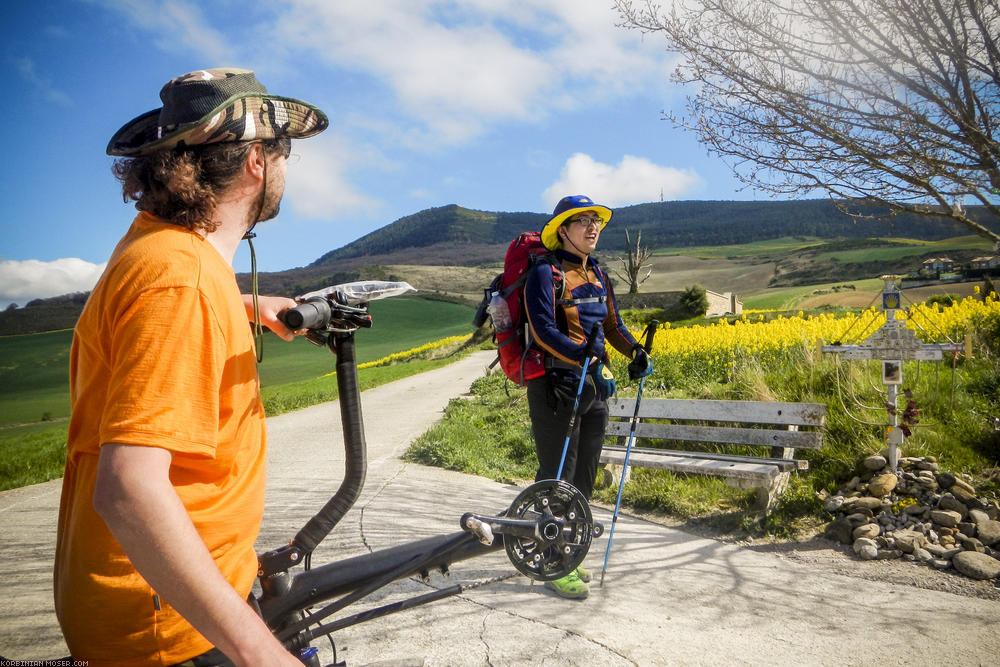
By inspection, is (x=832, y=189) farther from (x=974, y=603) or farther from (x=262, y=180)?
(x=262, y=180)

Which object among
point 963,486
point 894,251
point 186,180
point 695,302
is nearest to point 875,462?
point 963,486

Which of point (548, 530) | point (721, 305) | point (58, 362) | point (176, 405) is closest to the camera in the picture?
point (176, 405)

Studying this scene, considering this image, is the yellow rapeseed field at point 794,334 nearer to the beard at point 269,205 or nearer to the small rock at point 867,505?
the small rock at point 867,505

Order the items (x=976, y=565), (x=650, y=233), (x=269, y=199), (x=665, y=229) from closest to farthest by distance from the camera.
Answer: (x=269, y=199)
(x=976, y=565)
(x=650, y=233)
(x=665, y=229)

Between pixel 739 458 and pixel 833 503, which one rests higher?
pixel 739 458

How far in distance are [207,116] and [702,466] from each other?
5191mm

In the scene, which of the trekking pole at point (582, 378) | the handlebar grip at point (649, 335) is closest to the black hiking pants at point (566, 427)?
the trekking pole at point (582, 378)

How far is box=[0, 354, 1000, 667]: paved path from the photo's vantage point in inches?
115

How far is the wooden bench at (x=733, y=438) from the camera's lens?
5.30 m

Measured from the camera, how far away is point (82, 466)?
113 centimetres

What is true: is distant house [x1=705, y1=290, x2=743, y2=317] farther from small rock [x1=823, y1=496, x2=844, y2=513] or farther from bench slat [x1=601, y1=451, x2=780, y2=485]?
small rock [x1=823, y1=496, x2=844, y2=513]

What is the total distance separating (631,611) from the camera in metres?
3.45

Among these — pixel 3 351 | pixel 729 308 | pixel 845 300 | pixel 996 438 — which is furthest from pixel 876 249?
pixel 3 351

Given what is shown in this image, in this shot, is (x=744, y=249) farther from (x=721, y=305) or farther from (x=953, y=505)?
(x=953, y=505)
